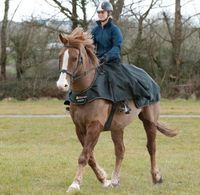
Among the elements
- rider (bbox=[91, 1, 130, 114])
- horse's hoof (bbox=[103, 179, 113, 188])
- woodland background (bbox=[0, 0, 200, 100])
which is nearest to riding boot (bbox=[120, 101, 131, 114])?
rider (bbox=[91, 1, 130, 114])

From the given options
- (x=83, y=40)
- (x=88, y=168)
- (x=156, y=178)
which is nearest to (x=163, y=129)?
(x=156, y=178)

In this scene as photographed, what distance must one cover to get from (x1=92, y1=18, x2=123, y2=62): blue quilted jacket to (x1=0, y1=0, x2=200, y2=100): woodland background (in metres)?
27.3

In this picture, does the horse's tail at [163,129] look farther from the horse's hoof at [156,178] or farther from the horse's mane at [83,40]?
the horse's mane at [83,40]

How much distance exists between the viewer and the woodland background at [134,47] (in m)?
35.8

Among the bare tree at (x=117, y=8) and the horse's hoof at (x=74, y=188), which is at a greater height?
the bare tree at (x=117, y=8)

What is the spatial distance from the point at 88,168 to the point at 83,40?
12.3ft

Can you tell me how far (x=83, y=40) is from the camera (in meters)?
7.54

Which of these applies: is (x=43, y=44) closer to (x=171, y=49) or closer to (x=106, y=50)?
(x=171, y=49)

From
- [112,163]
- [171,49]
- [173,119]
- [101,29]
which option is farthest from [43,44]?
[101,29]

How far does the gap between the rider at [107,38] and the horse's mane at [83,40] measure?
0.32m

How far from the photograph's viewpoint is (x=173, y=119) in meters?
23.7

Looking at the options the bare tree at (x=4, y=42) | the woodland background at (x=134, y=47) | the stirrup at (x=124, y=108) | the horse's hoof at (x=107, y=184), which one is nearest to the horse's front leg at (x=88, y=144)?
the stirrup at (x=124, y=108)

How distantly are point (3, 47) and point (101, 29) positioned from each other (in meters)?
33.3

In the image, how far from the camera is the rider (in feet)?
26.4
